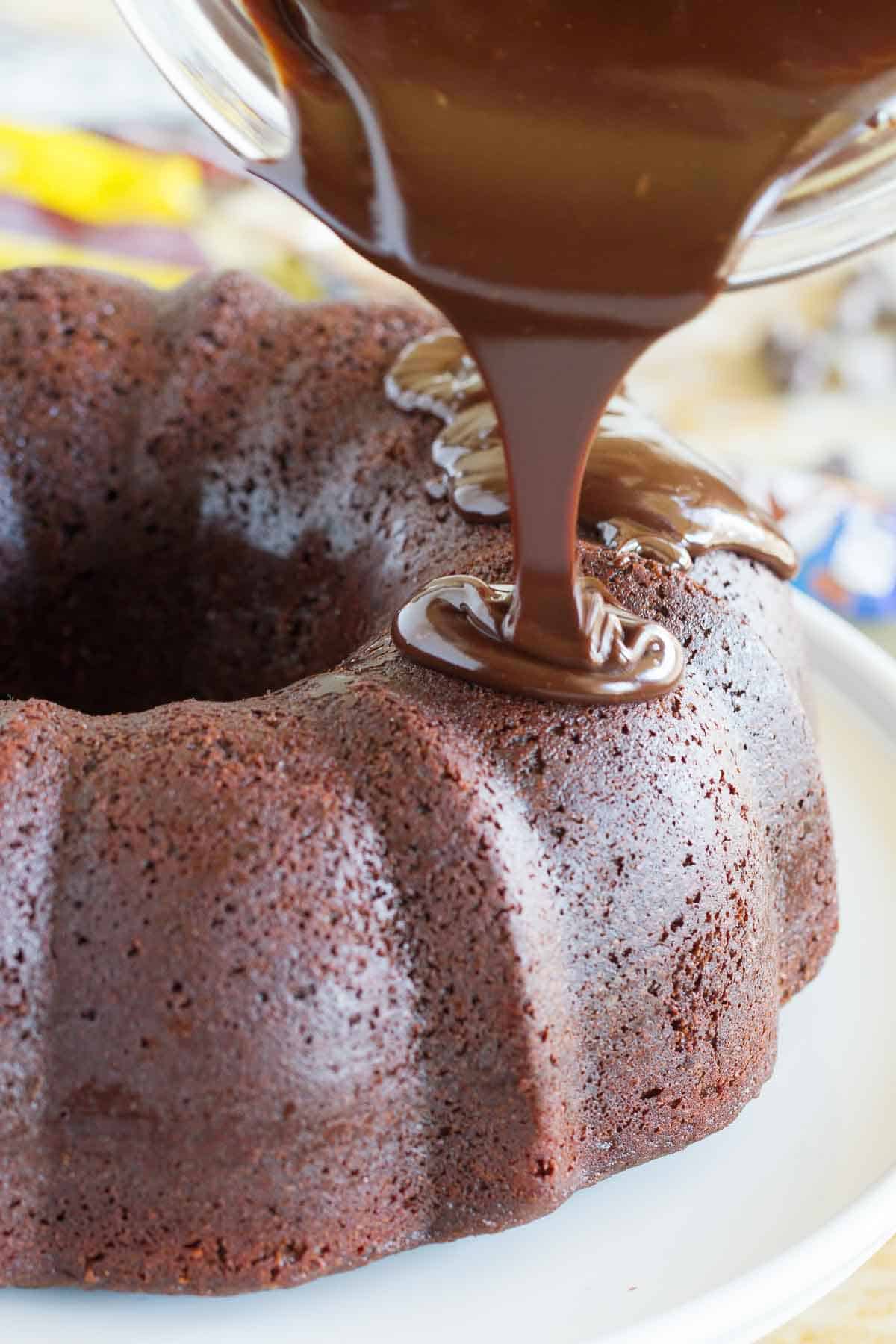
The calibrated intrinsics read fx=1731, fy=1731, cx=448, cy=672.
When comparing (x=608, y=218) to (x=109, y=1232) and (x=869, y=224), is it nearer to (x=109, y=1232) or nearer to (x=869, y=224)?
(x=869, y=224)

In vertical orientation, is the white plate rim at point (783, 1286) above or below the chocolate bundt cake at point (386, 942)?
below

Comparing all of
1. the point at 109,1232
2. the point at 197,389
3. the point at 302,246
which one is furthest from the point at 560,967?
the point at 302,246

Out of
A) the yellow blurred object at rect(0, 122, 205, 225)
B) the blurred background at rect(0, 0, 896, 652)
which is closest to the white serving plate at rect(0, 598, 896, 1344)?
the blurred background at rect(0, 0, 896, 652)

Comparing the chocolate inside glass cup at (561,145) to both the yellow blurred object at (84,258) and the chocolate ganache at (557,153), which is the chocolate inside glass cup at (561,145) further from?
the yellow blurred object at (84,258)

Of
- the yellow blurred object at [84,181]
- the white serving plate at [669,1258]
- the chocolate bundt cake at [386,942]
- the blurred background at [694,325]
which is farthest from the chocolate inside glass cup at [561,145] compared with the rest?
the yellow blurred object at [84,181]

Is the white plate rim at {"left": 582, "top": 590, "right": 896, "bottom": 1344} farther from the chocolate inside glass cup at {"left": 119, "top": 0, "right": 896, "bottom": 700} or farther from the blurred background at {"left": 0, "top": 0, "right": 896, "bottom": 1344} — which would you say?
the blurred background at {"left": 0, "top": 0, "right": 896, "bottom": 1344}

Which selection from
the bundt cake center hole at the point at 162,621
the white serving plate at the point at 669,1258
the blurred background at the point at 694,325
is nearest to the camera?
the white serving plate at the point at 669,1258

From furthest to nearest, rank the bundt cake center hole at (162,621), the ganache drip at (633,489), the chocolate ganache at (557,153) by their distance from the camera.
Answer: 1. the bundt cake center hole at (162,621)
2. the ganache drip at (633,489)
3. the chocolate ganache at (557,153)

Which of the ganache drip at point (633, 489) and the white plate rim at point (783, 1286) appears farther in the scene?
the ganache drip at point (633, 489)
